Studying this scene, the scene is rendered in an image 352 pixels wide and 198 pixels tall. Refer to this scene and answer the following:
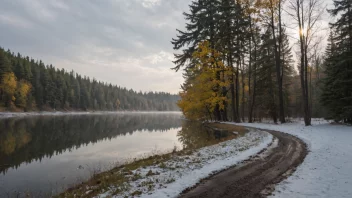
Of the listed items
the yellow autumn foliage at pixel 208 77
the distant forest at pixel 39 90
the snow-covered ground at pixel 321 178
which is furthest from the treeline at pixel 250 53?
the distant forest at pixel 39 90

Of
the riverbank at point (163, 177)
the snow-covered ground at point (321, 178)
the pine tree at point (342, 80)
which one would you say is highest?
the pine tree at point (342, 80)

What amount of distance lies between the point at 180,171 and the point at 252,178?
8.58 feet

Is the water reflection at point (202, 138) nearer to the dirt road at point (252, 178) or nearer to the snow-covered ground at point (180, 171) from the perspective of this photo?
the snow-covered ground at point (180, 171)

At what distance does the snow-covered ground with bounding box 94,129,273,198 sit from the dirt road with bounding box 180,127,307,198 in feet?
1.31

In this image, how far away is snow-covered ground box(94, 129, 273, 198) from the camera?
6368mm

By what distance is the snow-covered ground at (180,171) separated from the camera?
20.9 feet

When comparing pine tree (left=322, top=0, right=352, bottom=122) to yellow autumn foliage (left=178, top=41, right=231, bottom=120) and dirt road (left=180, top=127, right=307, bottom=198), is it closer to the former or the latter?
yellow autumn foliage (left=178, top=41, right=231, bottom=120)

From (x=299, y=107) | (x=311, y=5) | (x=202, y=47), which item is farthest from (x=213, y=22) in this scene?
(x=299, y=107)

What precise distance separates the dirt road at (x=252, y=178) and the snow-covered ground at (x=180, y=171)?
40 centimetres

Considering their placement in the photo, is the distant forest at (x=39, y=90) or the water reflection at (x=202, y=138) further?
the distant forest at (x=39, y=90)

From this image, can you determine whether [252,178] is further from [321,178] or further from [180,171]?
[180,171]

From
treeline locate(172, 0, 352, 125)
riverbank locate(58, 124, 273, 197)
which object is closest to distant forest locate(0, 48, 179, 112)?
treeline locate(172, 0, 352, 125)

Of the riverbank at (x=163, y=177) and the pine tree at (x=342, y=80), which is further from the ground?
the pine tree at (x=342, y=80)

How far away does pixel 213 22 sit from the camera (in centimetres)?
2825
